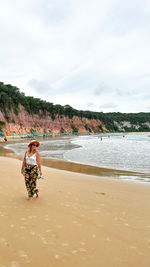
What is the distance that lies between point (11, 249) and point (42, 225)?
93 centimetres

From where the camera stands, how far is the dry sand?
109 inches

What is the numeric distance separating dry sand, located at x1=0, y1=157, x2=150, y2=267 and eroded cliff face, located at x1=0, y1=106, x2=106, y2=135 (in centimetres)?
6261

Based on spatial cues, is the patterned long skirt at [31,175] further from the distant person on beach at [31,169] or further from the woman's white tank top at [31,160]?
the woman's white tank top at [31,160]

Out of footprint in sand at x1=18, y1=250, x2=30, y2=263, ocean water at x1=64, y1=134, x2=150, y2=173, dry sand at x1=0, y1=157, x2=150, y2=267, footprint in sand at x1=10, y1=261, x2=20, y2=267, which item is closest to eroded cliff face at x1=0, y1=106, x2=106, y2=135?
ocean water at x1=64, y1=134, x2=150, y2=173

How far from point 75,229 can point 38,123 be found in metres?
86.1

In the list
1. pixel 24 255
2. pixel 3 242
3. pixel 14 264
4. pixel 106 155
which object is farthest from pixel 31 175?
pixel 106 155

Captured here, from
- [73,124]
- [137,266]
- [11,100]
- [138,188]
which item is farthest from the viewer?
[73,124]

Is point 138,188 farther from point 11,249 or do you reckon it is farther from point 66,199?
point 11,249

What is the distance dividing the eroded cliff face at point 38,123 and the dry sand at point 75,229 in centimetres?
6261

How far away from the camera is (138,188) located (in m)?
7.00

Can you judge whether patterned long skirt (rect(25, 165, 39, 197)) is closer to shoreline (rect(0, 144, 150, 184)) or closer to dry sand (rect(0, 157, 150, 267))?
dry sand (rect(0, 157, 150, 267))

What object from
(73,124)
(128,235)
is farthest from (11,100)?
(128,235)

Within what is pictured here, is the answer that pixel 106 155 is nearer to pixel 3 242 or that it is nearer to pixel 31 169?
pixel 31 169

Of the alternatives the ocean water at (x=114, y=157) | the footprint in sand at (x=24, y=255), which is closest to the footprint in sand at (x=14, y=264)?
the footprint in sand at (x=24, y=255)
